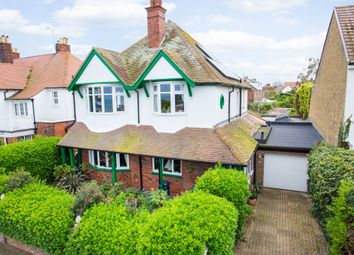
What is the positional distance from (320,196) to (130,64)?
12.6 m

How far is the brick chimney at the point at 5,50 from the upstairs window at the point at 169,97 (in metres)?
22.9

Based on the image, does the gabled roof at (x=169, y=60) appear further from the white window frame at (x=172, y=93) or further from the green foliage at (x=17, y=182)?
the green foliage at (x=17, y=182)

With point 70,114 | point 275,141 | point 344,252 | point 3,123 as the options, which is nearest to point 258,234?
point 344,252

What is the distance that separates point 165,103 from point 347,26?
10.6 m

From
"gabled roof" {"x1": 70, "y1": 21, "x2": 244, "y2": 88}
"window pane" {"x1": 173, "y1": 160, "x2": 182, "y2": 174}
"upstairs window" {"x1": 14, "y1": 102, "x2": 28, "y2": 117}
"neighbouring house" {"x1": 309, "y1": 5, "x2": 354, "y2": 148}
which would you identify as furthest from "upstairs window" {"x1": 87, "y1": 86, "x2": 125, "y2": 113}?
"upstairs window" {"x1": 14, "y1": 102, "x2": 28, "y2": 117}

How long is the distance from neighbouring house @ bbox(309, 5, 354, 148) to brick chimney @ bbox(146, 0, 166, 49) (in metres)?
10.3

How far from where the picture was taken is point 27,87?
2497 centimetres

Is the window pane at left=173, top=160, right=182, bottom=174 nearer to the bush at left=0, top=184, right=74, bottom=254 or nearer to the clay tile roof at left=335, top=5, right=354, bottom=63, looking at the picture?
the bush at left=0, top=184, right=74, bottom=254

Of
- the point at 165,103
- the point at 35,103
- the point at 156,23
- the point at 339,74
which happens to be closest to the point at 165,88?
the point at 165,103

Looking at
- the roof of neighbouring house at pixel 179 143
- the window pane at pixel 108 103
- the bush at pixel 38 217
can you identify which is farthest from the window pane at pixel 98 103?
the bush at pixel 38 217

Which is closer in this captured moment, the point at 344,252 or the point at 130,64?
the point at 344,252

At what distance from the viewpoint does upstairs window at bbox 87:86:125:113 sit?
47.6ft

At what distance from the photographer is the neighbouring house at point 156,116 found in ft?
40.4

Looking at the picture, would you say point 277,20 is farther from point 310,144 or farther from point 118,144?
point 118,144
